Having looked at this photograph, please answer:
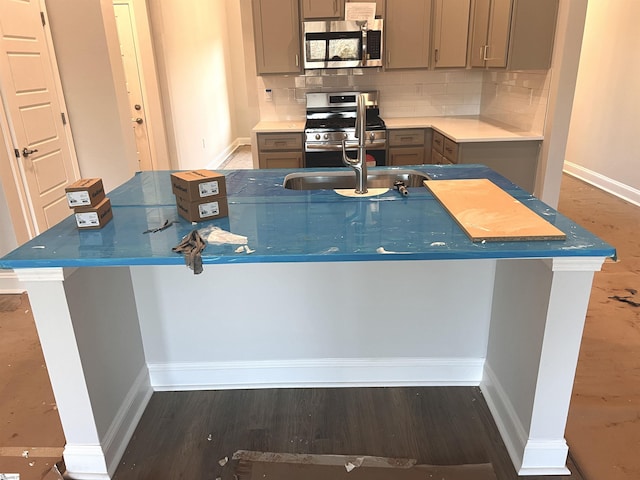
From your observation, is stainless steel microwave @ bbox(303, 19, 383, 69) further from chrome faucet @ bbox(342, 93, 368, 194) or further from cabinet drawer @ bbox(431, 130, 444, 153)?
chrome faucet @ bbox(342, 93, 368, 194)

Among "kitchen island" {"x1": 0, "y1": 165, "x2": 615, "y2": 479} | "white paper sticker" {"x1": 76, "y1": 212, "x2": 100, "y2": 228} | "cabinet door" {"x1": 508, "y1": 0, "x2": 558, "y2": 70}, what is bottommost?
"kitchen island" {"x1": 0, "y1": 165, "x2": 615, "y2": 479}

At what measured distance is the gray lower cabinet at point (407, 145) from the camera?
425cm

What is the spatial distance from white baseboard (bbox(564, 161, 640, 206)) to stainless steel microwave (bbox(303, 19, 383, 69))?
294cm

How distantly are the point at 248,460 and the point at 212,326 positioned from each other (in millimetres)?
587

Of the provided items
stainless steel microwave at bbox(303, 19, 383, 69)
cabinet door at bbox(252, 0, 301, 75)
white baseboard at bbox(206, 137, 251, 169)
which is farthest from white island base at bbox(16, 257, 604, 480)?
white baseboard at bbox(206, 137, 251, 169)

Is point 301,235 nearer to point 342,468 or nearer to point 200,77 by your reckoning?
point 342,468

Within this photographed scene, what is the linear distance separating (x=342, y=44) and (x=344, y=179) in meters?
2.21

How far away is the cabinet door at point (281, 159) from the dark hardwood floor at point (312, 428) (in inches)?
100

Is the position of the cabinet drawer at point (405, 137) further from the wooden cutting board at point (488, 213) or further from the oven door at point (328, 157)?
the wooden cutting board at point (488, 213)

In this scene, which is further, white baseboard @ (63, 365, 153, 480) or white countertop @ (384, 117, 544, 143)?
white countertop @ (384, 117, 544, 143)

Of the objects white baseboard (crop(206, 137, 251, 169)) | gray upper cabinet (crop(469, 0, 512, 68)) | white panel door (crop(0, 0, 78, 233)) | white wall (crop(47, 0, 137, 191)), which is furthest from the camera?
white baseboard (crop(206, 137, 251, 169))

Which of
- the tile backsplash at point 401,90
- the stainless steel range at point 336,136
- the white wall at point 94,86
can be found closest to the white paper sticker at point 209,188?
the white wall at point 94,86

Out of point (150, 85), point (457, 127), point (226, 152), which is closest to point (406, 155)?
point (457, 127)

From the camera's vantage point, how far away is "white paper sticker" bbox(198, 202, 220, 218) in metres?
1.62
